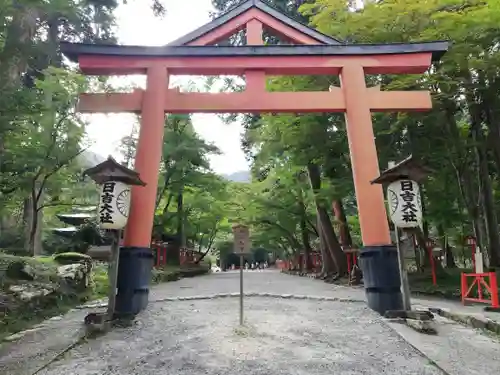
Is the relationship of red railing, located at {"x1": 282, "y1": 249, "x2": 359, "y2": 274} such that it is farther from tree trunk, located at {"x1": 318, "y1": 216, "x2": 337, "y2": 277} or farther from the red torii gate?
the red torii gate

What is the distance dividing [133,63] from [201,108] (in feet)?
5.39

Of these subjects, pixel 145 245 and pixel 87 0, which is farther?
pixel 87 0

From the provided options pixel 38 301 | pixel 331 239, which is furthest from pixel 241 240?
pixel 331 239

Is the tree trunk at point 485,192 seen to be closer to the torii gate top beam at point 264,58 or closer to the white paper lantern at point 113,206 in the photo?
the torii gate top beam at point 264,58

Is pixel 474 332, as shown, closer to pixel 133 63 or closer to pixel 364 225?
pixel 364 225

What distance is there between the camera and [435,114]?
10336 millimetres

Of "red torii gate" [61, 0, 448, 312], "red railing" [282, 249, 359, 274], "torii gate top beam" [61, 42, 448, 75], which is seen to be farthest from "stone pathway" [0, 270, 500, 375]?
"red railing" [282, 249, 359, 274]

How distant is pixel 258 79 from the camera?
798cm

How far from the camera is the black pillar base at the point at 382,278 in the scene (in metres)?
6.68

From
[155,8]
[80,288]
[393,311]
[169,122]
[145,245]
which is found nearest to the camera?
[393,311]

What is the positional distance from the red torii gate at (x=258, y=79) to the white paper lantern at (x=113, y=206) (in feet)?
3.31

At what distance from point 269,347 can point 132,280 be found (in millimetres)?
2938

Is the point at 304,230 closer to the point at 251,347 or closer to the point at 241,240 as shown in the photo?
the point at 241,240

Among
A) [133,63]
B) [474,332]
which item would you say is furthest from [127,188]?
[474,332]
